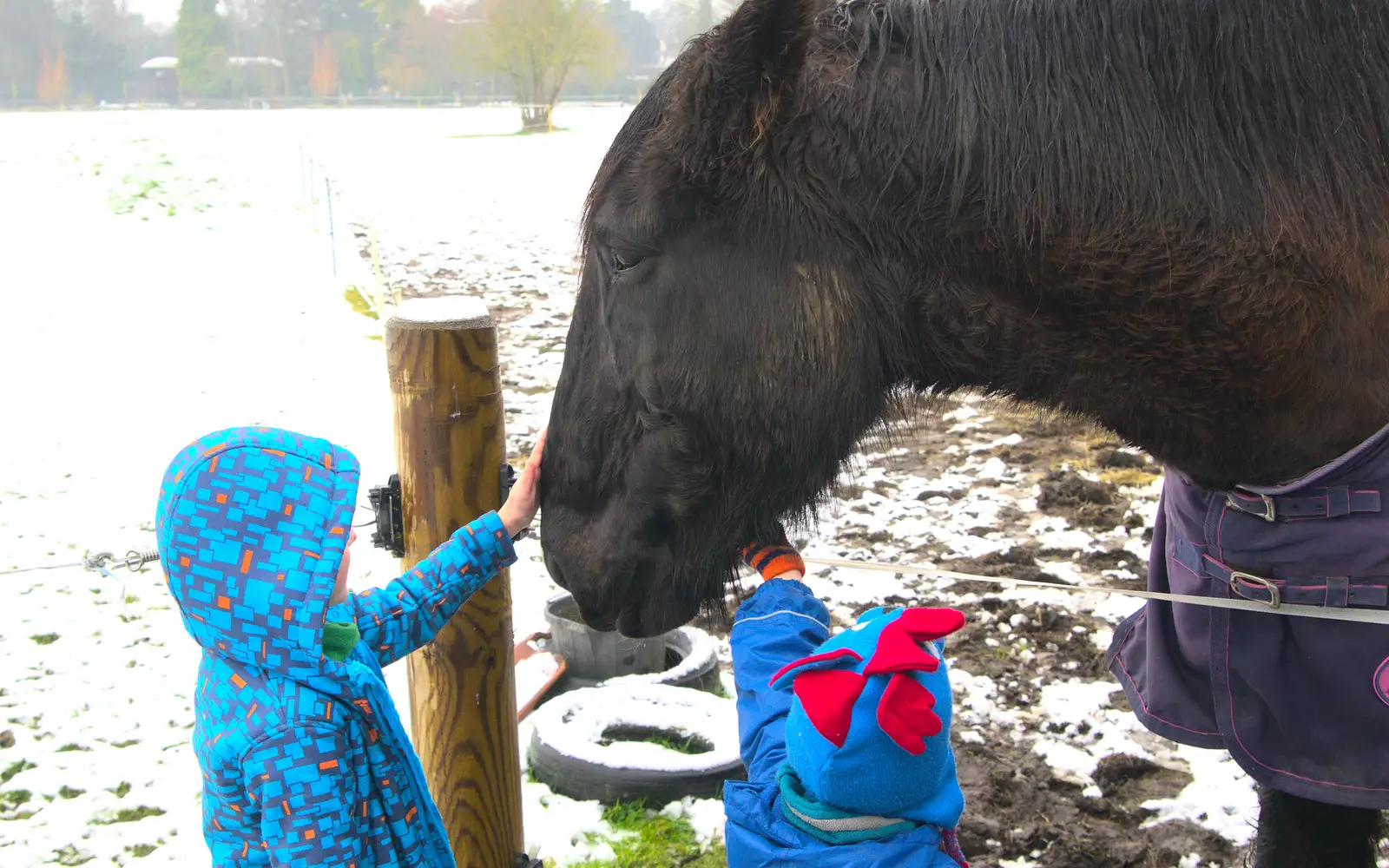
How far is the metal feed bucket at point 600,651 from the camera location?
366 centimetres

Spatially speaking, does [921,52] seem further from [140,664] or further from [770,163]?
[140,664]

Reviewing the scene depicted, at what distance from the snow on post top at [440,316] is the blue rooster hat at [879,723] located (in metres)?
0.97

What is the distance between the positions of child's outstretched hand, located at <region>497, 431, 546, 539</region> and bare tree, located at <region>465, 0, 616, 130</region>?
106ft

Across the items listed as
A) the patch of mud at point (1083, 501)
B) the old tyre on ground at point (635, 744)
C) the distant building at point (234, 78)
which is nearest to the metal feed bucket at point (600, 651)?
the old tyre on ground at point (635, 744)

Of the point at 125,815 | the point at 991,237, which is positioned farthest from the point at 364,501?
the point at 991,237

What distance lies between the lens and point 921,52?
1573 mm

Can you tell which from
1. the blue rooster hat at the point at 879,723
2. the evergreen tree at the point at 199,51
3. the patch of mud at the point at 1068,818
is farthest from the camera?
the evergreen tree at the point at 199,51

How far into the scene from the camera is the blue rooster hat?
1.53 m

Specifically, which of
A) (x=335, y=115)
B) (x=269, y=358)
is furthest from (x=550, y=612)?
(x=335, y=115)

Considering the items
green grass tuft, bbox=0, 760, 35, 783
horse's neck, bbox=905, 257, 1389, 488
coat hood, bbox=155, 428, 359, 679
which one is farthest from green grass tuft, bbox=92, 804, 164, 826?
horse's neck, bbox=905, 257, 1389, 488

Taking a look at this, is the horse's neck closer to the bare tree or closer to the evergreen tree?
the bare tree

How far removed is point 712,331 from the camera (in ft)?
5.61

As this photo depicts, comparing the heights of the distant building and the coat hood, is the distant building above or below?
above

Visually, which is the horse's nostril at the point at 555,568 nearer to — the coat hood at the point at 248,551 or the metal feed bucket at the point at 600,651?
the coat hood at the point at 248,551
